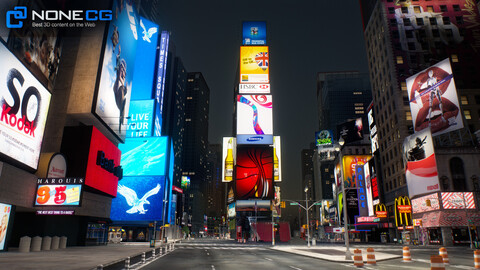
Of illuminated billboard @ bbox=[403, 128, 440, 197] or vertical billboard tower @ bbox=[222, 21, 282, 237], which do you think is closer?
illuminated billboard @ bbox=[403, 128, 440, 197]

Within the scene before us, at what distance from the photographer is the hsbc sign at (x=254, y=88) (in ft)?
319

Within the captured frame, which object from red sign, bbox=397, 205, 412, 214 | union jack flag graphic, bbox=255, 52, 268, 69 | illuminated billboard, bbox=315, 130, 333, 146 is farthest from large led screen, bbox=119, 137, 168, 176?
illuminated billboard, bbox=315, 130, 333, 146

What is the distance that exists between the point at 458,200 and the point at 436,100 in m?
17.2

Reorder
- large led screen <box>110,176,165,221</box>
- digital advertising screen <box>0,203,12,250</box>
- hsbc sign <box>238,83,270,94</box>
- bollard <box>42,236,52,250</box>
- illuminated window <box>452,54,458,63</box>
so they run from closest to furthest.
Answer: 1. digital advertising screen <box>0,203,12,250</box>
2. bollard <box>42,236,52,250</box>
3. large led screen <box>110,176,165,221</box>
4. illuminated window <box>452,54,458,63</box>
5. hsbc sign <box>238,83,270,94</box>

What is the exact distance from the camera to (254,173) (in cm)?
9375

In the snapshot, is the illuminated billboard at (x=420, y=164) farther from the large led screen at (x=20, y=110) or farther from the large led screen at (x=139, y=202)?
the large led screen at (x=20, y=110)

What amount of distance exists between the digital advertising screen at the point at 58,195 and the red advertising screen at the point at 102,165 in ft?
11.9

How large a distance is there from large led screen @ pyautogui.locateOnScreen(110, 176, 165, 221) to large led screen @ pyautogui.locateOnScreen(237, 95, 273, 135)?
1143 inches

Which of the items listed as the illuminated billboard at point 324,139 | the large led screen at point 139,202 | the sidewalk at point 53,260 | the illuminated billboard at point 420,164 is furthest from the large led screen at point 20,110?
the illuminated billboard at point 324,139

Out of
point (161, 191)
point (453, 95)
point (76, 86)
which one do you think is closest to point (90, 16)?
point (76, 86)

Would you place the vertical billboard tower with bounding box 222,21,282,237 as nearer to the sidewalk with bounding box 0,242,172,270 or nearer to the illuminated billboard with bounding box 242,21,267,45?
the illuminated billboard with bounding box 242,21,267,45

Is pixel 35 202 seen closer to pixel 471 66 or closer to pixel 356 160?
pixel 471 66

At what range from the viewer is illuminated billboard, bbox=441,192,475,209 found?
176 ft

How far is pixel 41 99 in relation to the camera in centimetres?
2989
